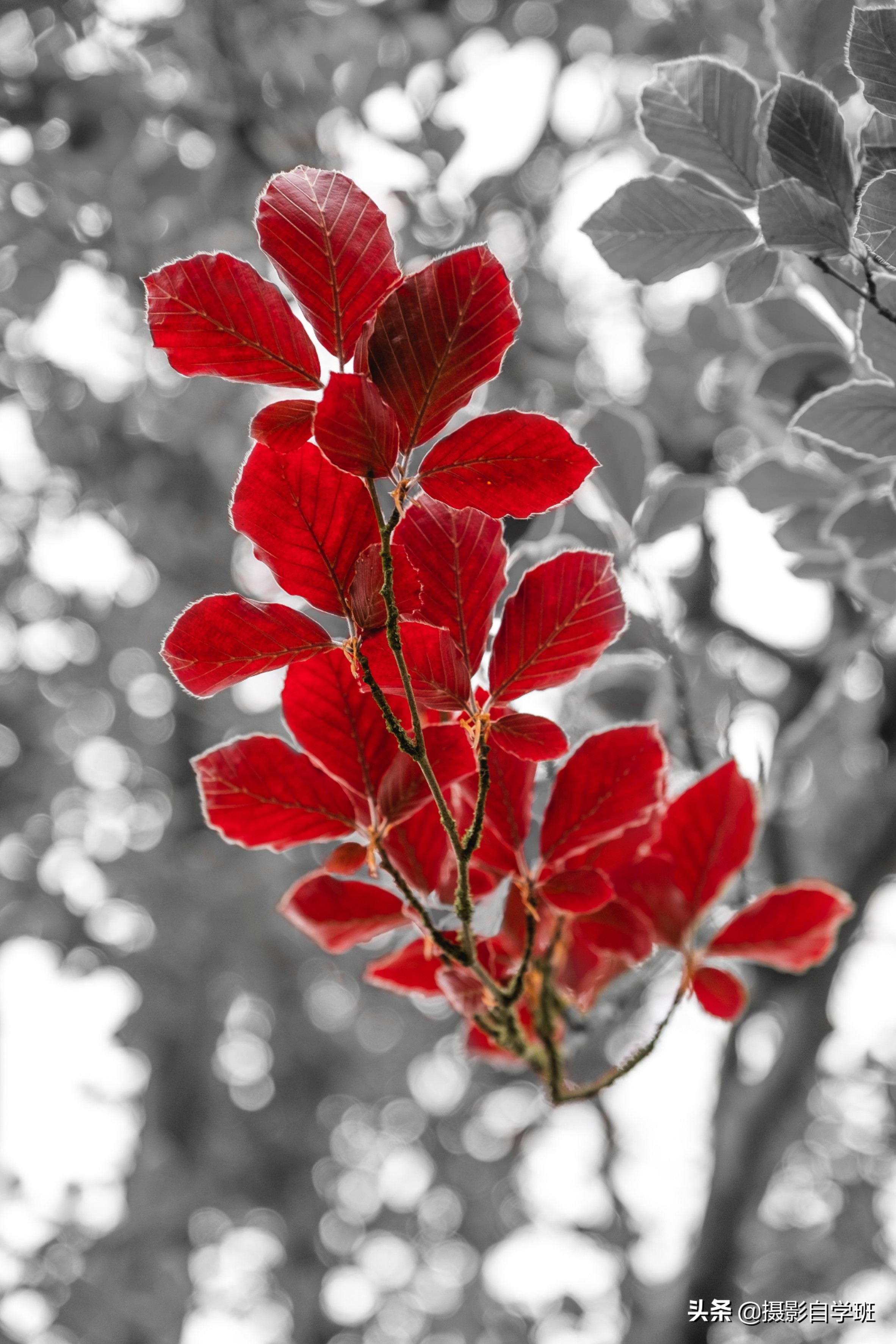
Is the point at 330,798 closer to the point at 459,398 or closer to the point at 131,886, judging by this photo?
the point at 459,398

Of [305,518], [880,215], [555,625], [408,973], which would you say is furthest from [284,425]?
[408,973]

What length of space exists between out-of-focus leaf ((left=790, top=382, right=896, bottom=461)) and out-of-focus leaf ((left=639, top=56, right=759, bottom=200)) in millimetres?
118

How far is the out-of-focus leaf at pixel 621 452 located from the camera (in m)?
0.86

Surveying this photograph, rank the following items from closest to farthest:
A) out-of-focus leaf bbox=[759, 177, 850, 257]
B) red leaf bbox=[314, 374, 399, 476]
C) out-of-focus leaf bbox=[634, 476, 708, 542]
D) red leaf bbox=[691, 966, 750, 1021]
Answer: red leaf bbox=[314, 374, 399, 476]
out-of-focus leaf bbox=[759, 177, 850, 257]
red leaf bbox=[691, 966, 750, 1021]
out-of-focus leaf bbox=[634, 476, 708, 542]

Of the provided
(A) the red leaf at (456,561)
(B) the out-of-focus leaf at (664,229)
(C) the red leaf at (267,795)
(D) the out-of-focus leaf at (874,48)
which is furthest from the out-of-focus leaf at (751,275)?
(C) the red leaf at (267,795)

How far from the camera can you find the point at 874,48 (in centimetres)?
43

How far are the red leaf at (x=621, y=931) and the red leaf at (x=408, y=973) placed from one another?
101mm

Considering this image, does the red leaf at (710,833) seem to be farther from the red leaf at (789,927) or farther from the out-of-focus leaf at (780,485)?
the out-of-focus leaf at (780,485)

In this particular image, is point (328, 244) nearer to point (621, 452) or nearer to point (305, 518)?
point (305, 518)

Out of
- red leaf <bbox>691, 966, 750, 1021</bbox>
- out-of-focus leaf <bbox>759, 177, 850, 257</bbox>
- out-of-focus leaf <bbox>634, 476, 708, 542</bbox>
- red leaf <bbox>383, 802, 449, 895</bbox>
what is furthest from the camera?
out-of-focus leaf <bbox>634, 476, 708, 542</bbox>

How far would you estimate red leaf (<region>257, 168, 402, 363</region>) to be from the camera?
0.39 meters

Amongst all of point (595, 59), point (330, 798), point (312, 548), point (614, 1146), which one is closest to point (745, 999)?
point (330, 798)

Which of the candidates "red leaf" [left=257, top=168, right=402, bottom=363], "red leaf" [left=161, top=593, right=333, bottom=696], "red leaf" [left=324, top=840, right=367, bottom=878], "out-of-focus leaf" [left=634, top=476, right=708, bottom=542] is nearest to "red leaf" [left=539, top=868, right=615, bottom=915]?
"red leaf" [left=324, top=840, right=367, bottom=878]

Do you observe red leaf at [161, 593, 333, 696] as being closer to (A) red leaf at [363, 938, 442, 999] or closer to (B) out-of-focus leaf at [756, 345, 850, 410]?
(A) red leaf at [363, 938, 442, 999]
